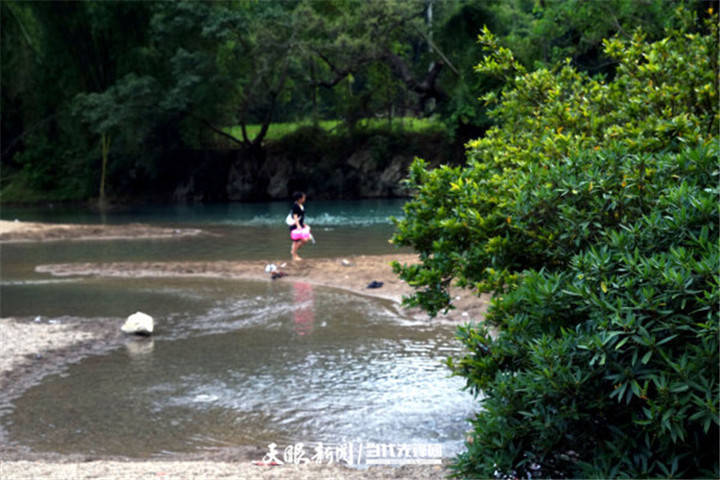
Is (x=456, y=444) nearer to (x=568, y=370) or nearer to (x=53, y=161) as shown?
(x=568, y=370)

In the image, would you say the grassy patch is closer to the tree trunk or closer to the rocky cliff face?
the rocky cliff face

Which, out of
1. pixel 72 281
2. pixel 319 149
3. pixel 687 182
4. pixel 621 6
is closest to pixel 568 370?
pixel 687 182

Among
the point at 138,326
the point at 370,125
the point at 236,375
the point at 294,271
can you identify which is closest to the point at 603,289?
the point at 236,375

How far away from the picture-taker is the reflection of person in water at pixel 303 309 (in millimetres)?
11578

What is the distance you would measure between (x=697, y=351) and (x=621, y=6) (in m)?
24.1

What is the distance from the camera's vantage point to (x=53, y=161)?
178 feet

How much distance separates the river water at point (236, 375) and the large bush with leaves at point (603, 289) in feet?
6.13

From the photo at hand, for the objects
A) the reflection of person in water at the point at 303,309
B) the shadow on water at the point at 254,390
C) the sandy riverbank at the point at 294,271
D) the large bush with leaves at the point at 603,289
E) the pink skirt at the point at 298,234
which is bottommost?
the shadow on water at the point at 254,390

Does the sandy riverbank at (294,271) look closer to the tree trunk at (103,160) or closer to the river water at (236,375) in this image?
the river water at (236,375)

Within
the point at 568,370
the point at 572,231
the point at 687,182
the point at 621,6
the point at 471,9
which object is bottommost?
the point at 568,370

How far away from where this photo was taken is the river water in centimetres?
704

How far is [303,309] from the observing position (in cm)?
1298

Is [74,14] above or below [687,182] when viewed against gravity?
above

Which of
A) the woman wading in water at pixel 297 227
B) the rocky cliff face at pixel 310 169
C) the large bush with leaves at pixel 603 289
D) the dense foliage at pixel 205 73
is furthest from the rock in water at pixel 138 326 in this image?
the rocky cliff face at pixel 310 169
